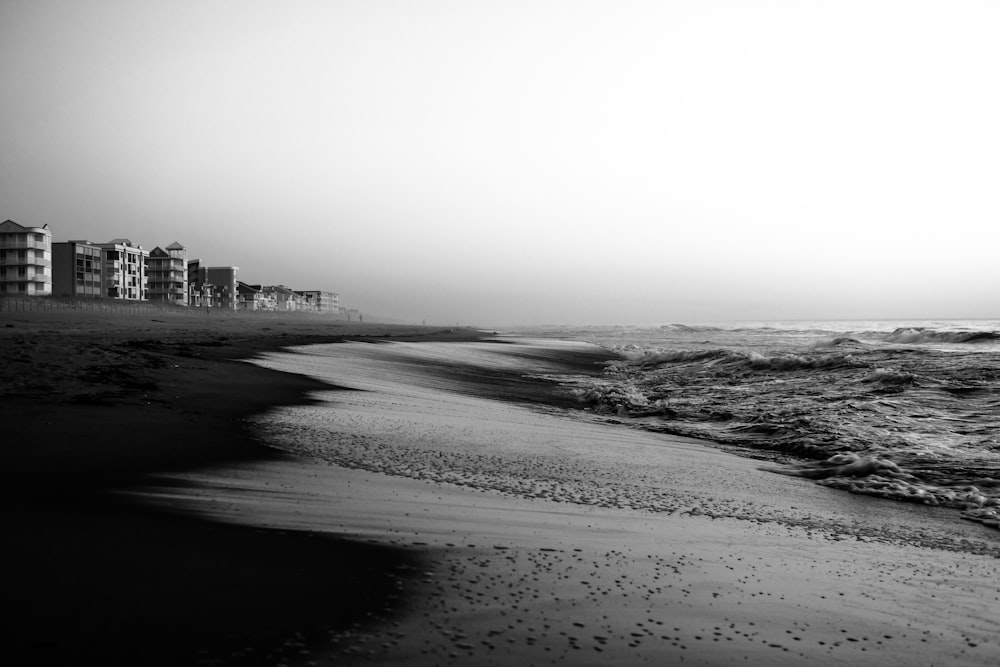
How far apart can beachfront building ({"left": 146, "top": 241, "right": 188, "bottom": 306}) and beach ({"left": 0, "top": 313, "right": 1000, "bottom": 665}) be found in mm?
96057

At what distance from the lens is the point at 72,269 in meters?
70.3

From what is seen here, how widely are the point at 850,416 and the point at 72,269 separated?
81.6 meters

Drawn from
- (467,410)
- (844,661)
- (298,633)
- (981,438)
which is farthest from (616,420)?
(298,633)

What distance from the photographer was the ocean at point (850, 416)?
5.86m

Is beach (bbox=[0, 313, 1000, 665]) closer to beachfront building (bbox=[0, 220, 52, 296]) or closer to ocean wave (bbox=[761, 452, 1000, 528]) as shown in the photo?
ocean wave (bbox=[761, 452, 1000, 528])

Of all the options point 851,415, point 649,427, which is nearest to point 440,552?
point 649,427

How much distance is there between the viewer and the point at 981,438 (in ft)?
24.9

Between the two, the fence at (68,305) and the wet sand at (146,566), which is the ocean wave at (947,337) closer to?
the wet sand at (146,566)

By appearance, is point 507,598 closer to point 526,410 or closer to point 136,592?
point 136,592

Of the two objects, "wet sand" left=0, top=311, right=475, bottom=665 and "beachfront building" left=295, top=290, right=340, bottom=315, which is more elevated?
"beachfront building" left=295, top=290, right=340, bottom=315

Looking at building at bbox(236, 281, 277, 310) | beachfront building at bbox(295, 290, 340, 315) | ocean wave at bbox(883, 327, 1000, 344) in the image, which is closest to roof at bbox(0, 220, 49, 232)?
building at bbox(236, 281, 277, 310)

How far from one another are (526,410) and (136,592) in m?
7.64

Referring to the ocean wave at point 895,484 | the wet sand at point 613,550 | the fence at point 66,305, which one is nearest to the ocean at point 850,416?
the ocean wave at point 895,484

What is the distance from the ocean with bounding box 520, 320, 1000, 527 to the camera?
5.86 metres
